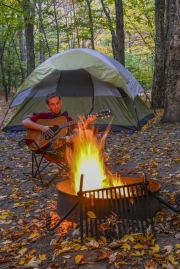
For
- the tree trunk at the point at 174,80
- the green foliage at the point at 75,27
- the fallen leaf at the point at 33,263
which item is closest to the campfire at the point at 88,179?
the fallen leaf at the point at 33,263

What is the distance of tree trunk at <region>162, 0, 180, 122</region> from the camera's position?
7.95 meters

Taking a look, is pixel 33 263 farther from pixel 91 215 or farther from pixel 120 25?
pixel 120 25

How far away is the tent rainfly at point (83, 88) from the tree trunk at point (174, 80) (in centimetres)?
86

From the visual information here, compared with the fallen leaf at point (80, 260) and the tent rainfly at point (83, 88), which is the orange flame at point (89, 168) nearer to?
the fallen leaf at point (80, 260)

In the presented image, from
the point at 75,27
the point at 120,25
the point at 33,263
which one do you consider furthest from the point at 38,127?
the point at 75,27

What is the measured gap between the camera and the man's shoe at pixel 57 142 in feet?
14.8

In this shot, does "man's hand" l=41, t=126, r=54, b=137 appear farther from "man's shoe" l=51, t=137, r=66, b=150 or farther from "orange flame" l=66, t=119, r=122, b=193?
"orange flame" l=66, t=119, r=122, b=193

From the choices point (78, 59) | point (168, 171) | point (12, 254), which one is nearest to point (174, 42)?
point (78, 59)

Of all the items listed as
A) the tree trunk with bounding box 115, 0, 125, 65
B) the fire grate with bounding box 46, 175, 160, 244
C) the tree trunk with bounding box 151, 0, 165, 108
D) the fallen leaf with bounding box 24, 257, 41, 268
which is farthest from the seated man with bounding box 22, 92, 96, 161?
the tree trunk with bounding box 115, 0, 125, 65

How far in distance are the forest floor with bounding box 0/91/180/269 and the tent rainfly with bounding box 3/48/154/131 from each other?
8.57ft

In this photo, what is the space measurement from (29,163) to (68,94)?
127 inches

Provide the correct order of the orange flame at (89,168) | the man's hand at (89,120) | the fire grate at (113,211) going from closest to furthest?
the fire grate at (113,211), the orange flame at (89,168), the man's hand at (89,120)

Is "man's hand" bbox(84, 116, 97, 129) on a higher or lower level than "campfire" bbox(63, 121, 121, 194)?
higher

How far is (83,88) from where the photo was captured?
29.3 ft
